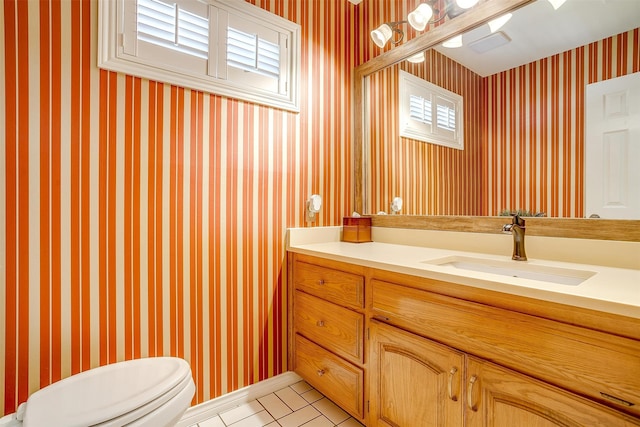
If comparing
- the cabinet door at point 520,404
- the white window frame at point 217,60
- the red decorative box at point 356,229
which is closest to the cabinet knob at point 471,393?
the cabinet door at point 520,404

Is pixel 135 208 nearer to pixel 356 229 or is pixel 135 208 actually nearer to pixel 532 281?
pixel 356 229

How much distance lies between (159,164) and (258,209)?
521 millimetres

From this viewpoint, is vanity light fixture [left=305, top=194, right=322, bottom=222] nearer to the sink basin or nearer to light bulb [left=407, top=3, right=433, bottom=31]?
the sink basin

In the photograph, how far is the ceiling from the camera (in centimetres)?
113

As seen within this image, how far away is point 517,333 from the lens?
862 mm

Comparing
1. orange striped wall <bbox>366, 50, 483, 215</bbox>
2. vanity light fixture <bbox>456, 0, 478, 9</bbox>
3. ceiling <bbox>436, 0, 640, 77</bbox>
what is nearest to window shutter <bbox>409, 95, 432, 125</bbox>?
orange striped wall <bbox>366, 50, 483, 215</bbox>

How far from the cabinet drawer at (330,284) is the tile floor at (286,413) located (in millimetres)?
565

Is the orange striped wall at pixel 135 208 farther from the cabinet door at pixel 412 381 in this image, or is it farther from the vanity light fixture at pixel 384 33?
the cabinet door at pixel 412 381

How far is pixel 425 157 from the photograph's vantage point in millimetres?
1754

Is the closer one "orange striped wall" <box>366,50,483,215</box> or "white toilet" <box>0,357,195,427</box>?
"white toilet" <box>0,357,195,427</box>

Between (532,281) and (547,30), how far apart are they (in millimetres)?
1057

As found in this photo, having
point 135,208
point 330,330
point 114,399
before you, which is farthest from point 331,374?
point 135,208

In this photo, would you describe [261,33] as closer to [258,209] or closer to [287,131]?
[287,131]

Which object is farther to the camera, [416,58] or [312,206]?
[312,206]
